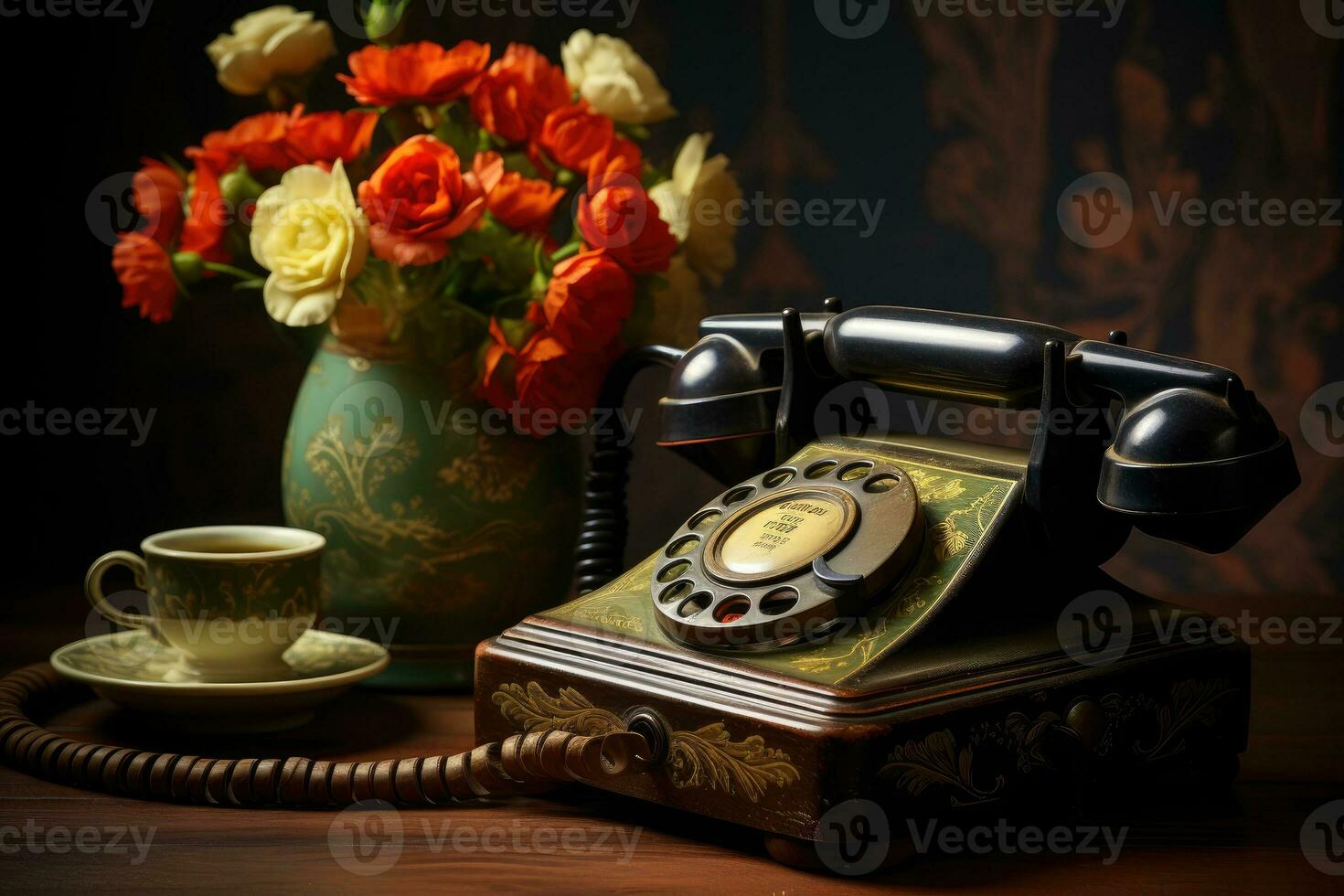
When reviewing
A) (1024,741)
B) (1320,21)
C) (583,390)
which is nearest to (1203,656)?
(1024,741)

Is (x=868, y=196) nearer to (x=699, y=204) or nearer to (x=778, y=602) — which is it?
(x=699, y=204)

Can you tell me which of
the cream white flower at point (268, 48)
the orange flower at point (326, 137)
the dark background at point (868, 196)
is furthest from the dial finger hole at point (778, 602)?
the dark background at point (868, 196)

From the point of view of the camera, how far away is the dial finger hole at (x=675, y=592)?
0.98 m

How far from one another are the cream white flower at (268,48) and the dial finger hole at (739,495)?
556 mm

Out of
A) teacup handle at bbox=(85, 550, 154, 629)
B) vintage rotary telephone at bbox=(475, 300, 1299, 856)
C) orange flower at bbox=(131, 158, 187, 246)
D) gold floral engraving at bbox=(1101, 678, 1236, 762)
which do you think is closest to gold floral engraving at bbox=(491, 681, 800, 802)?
vintage rotary telephone at bbox=(475, 300, 1299, 856)

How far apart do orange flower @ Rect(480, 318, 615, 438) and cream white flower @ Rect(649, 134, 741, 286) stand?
14cm

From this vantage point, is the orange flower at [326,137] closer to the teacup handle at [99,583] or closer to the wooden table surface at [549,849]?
the teacup handle at [99,583]

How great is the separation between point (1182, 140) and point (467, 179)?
31.9 inches

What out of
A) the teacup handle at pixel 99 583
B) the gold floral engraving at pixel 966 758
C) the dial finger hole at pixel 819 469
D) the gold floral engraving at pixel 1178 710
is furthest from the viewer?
the teacup handle at pixel 99 583

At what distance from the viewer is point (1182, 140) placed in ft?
5.40

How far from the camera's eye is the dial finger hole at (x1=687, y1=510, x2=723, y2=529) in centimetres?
105

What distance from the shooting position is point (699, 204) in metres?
1.32

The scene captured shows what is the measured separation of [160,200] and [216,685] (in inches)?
17.5

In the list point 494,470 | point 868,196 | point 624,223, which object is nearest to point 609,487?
point 494,470
